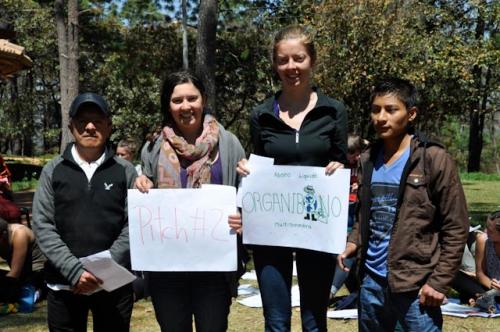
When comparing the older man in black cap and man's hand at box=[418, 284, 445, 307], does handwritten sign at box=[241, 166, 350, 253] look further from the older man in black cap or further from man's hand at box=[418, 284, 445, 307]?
the older man in black cap

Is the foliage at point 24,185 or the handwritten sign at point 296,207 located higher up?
the handwritten sign at point 296,207

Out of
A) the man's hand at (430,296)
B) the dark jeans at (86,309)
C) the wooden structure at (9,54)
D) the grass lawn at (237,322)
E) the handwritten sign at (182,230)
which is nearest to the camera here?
the man's hand at (430,296)

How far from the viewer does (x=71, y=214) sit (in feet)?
10.0

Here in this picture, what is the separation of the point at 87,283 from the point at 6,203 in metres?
3.01

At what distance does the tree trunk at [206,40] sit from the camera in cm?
859

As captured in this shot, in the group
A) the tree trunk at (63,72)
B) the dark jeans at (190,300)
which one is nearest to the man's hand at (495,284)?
the dark jeans at (190,300)

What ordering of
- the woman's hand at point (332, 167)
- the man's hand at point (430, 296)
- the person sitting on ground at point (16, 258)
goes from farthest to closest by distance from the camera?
the person sitting on ground at point (16, 258) → the woman's hand at point (332, 167) → the man's hand at point (430, 296)

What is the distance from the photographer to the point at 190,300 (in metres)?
2.99

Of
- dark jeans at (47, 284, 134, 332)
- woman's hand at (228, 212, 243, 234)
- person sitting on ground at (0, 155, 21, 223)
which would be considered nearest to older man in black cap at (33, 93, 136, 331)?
dark jeans at (47, 284, 134, 332)

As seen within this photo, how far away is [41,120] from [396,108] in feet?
140

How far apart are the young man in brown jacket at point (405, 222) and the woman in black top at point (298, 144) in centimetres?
19

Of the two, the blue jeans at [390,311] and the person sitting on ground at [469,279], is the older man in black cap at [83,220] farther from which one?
the person sitting on ground at [469,279]

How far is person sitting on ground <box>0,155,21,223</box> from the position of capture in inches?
218

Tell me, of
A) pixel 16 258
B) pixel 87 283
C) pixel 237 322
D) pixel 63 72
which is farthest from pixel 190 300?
pixel 63 72
